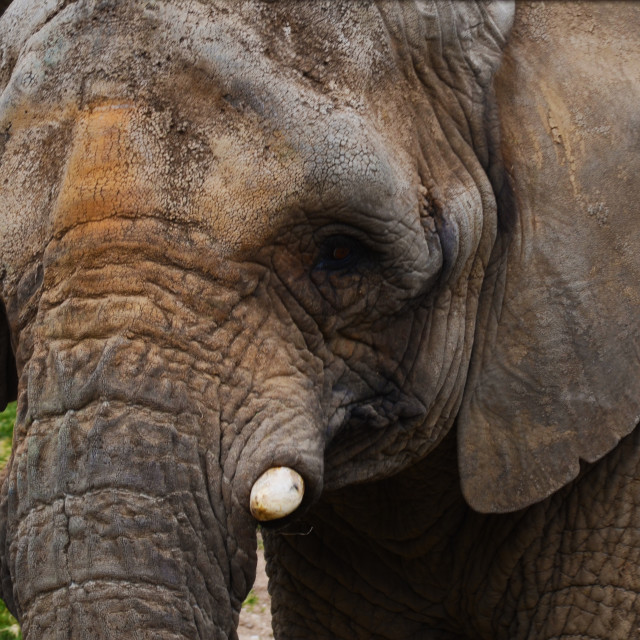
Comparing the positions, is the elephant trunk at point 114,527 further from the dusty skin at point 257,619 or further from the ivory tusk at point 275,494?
the dusty skin at point 257,619

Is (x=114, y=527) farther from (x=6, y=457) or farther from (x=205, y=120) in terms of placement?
(x=6, y=457)

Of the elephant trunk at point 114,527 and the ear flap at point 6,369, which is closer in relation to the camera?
the elephant trunk at point 114,527

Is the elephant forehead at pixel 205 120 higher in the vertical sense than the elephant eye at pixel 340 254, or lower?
higher

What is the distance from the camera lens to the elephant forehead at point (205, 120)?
242 cm

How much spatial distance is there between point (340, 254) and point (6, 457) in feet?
13.2

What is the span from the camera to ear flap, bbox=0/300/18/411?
118 inches

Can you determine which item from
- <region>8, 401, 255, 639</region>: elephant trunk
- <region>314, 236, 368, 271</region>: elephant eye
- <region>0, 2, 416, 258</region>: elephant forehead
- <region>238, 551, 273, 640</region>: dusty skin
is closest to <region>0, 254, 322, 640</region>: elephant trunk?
<region>8, 401, 255, 639</region>: elephant trunk

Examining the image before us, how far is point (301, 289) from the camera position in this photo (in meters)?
2.60

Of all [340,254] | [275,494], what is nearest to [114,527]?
[275,494]

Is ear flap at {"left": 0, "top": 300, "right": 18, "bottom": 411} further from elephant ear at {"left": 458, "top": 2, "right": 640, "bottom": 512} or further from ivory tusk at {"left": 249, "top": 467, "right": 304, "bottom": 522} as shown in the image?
elephant ear at {"left": 458, "top": 2, "right": 640, "bottom": 512}

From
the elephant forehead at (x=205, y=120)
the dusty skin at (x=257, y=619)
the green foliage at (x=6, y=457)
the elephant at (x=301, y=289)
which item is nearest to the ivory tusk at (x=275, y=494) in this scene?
the elephant at (x=301, y=289)

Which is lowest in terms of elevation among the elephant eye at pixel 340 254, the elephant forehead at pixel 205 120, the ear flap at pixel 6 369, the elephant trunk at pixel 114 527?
the ear flap at pixel 6 369

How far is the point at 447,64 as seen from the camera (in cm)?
281

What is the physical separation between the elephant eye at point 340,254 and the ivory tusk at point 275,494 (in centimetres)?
43
